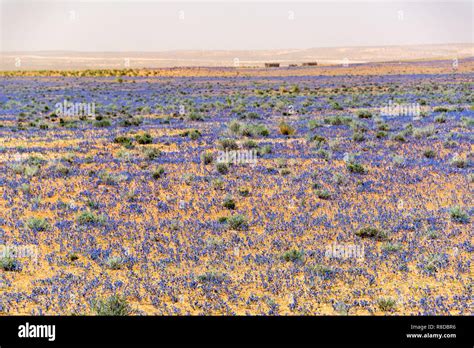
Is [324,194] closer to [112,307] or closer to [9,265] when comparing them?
[112,307]

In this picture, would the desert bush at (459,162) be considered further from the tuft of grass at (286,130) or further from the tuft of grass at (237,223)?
the tuft of grass at (286,130)

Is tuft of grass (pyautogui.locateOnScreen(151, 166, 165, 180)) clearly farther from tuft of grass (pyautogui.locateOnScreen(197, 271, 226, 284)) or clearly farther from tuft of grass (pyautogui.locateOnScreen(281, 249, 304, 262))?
tuft of grass (pyautogui.locateOnScreen(197, 271, 226, 284))

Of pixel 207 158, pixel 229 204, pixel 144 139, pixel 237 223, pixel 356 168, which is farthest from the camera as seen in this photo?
pixel 144 139

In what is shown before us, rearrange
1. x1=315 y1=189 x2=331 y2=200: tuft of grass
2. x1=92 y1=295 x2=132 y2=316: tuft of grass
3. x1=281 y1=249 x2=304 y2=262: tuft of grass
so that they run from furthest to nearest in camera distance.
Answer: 1. x1=315 y1=189 x2=331 y2=200: tuft of grass
2. x1=281 y1=249 x2=304 y2=262: tuft of grass
3. x1=92 y1=295 x2=132 y2=316: tuft of grass

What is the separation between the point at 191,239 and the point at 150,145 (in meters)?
11.1

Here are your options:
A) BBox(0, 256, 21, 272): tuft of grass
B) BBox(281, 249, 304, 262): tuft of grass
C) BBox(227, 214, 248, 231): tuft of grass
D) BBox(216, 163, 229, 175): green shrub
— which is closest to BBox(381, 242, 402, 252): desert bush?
BBox(281, 249, 304, 262): tuft of grass

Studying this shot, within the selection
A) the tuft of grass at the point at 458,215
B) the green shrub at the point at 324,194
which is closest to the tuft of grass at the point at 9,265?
the green shrub at the point at 324,194

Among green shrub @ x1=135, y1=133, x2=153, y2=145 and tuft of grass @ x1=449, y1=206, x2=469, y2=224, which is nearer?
tuft of grass @ x1=449, y1=206, x2=469, y2=224

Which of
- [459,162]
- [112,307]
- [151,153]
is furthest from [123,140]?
[112,307]

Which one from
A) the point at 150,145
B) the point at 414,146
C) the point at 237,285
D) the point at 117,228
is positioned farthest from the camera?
the point at 150,145

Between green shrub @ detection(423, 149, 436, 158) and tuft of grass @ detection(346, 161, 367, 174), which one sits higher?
green shrub @ detection(423, 149, 436, 158)
